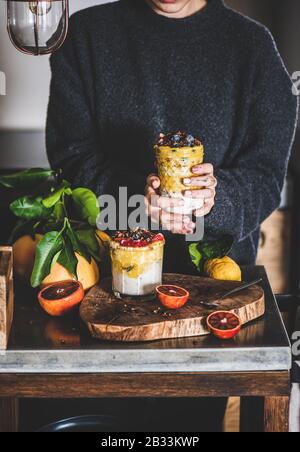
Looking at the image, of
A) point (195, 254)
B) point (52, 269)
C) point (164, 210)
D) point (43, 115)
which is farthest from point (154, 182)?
point (43, 115)

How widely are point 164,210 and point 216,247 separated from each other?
0.14 m

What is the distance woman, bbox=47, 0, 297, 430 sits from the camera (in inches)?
74.0

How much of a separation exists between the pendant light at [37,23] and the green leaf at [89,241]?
37cm

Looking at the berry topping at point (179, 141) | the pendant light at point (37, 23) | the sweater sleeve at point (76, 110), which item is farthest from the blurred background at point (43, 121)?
the pendant light at point (37, 23)

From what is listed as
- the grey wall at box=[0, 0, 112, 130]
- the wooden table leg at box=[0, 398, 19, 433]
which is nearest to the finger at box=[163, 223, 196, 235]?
the wooden table leg at box=[0, 398, 19, 433]

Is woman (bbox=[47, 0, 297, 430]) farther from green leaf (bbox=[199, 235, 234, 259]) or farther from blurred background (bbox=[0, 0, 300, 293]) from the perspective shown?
blurred background (bbox=[0, 0, 300, 293])

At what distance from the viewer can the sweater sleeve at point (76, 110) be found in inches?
75.9

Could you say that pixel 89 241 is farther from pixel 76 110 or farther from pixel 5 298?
pixel 76 110

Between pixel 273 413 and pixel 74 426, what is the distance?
44cm

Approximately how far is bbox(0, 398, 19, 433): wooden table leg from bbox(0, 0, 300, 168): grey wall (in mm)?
1541

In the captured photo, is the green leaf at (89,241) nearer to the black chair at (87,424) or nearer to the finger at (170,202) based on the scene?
the finger at (170,202)

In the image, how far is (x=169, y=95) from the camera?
6.32 feet

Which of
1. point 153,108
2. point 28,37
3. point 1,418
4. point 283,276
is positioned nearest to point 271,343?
point 1,418

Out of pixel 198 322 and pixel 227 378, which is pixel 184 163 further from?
pixel 227 378
